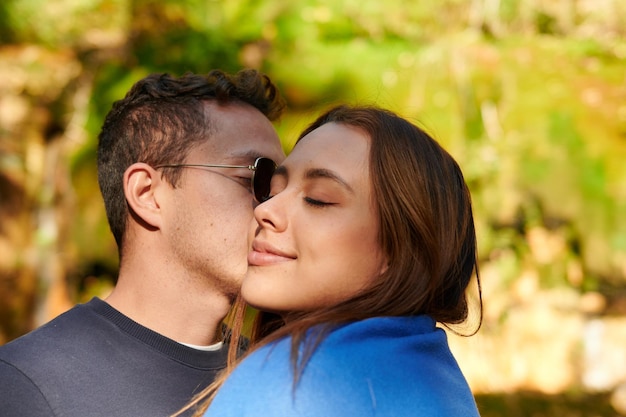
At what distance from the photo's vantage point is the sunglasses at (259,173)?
81.0 inches

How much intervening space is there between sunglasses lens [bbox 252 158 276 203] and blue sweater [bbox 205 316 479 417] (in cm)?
95

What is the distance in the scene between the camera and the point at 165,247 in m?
2.07

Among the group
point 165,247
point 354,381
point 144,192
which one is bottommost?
point 165,247

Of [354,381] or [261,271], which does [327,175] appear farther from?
[354,381]

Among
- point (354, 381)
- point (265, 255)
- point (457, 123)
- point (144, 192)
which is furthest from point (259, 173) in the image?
point (457, 123)

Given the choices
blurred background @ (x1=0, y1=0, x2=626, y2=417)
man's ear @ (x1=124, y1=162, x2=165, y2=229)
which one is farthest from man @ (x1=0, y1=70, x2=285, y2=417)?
blurred background @ (x1=0, y1=0, x2=626, y2=417)

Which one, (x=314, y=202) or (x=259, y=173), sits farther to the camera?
(x=259, y=173)

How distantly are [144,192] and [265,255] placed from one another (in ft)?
2.94

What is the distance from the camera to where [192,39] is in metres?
6.06

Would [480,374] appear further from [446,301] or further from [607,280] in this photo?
[446,301]

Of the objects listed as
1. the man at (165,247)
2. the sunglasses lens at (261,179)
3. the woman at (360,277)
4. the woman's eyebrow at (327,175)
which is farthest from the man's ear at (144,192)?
the woman's eyebrow at (327,175)

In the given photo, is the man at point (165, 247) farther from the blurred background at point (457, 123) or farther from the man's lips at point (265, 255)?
the blurred background at point (457, 123)

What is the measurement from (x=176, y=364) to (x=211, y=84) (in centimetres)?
79

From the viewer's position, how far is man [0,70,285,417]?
5.67 ft
